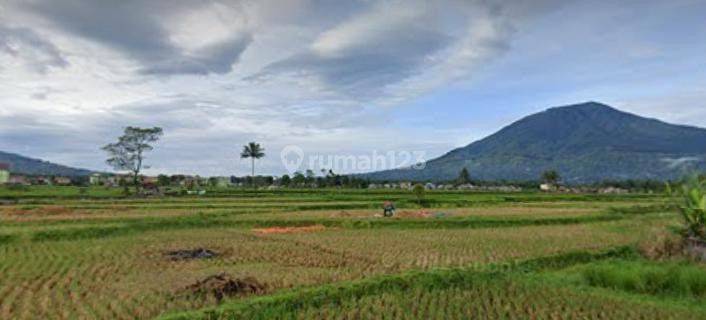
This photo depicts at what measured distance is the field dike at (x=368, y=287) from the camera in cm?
728

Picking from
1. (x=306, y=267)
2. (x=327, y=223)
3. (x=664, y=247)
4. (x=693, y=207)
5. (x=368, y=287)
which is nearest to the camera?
(x=368, y=287)

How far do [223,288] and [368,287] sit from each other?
2.39 metres

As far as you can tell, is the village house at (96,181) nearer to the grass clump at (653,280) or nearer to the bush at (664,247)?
the bush at (664,247)

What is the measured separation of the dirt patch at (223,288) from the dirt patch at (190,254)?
403 cm

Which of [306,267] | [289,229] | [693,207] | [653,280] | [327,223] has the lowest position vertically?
[653,280]

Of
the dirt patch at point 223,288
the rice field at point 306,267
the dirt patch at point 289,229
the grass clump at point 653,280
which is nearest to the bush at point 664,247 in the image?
the rice field at point 306,267

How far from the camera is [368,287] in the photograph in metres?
8.99

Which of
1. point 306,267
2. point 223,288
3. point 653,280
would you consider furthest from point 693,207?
point 223,288

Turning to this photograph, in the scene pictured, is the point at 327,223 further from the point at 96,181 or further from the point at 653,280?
the point at 96,181

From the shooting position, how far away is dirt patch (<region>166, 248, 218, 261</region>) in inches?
496

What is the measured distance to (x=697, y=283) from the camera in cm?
940

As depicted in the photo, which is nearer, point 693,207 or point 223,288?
point 223,288

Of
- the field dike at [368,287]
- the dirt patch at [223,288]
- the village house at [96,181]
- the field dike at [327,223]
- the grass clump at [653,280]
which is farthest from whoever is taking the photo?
the village house at [96,181]

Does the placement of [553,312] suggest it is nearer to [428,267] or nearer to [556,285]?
[556,285]
